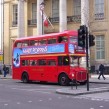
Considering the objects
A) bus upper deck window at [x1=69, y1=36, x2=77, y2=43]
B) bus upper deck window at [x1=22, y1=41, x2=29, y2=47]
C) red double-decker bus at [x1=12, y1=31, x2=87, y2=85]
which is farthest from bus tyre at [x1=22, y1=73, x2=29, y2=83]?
bus upper deck window at [x1=69, y1=36, x2=77, y2=43]

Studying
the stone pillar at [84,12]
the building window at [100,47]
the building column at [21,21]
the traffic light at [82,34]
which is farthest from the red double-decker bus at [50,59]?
the building column at [21,21]

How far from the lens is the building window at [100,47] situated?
4975 centimetres

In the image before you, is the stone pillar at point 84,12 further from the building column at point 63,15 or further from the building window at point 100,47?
the building window at point 100,47

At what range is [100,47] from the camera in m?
50.2

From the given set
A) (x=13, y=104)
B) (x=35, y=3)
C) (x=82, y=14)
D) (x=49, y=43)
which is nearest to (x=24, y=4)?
(x=35, y=3)

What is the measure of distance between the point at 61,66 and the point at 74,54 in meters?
1.55

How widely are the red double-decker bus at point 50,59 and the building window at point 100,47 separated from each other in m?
15.1

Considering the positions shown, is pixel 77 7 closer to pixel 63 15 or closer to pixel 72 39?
pixel 63 15

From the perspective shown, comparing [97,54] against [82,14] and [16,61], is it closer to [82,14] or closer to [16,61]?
[82,14]

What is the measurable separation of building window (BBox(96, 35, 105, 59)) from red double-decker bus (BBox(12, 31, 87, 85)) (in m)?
15.1

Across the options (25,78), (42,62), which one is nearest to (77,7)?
(25,78)

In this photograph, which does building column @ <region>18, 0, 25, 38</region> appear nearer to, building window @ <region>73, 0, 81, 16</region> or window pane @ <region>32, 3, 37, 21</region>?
window pane @ <region>32, 3, 37, 21</region>

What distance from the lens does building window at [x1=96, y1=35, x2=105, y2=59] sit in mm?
49750

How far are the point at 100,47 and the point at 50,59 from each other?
17.6 meters
